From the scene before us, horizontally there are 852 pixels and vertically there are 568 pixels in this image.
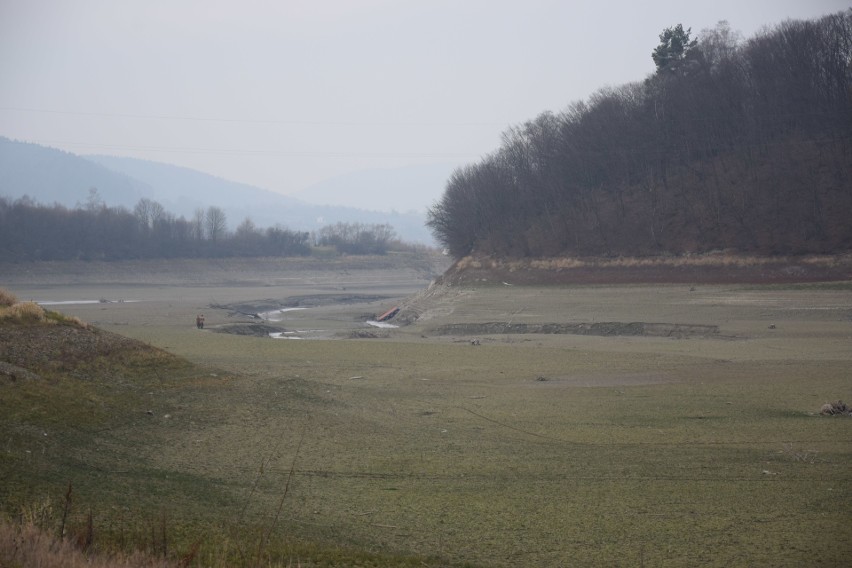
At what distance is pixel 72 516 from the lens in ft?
31.7

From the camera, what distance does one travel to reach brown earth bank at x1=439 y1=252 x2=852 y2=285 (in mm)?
47812

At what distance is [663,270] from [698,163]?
17.5 metres

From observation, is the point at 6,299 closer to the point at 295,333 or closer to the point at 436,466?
the point at 436,466

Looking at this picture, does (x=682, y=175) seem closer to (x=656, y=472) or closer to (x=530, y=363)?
(x=530, y=363)

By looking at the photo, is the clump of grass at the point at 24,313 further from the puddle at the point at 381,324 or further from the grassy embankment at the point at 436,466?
the puddle at the point at 381,324

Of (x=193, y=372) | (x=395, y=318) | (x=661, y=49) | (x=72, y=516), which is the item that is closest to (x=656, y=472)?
(x=72, y=516)

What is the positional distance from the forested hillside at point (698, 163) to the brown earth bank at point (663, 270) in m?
1.71

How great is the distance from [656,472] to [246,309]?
5671 cm

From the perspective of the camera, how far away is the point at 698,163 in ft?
222

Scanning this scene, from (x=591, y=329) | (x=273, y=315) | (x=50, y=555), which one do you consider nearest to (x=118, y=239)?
(x=273, y=315)

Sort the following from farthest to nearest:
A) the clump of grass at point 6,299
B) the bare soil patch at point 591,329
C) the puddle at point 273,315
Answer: the puddle at point 273,315 < the bare soil patch at point 591,329 < the clump of grass at point 6,299

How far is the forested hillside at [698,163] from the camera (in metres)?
57.2

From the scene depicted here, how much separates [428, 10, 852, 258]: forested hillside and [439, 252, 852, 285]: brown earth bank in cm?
171

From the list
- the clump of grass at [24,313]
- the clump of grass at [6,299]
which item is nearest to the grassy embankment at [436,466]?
the clump of grass at [24,313]
